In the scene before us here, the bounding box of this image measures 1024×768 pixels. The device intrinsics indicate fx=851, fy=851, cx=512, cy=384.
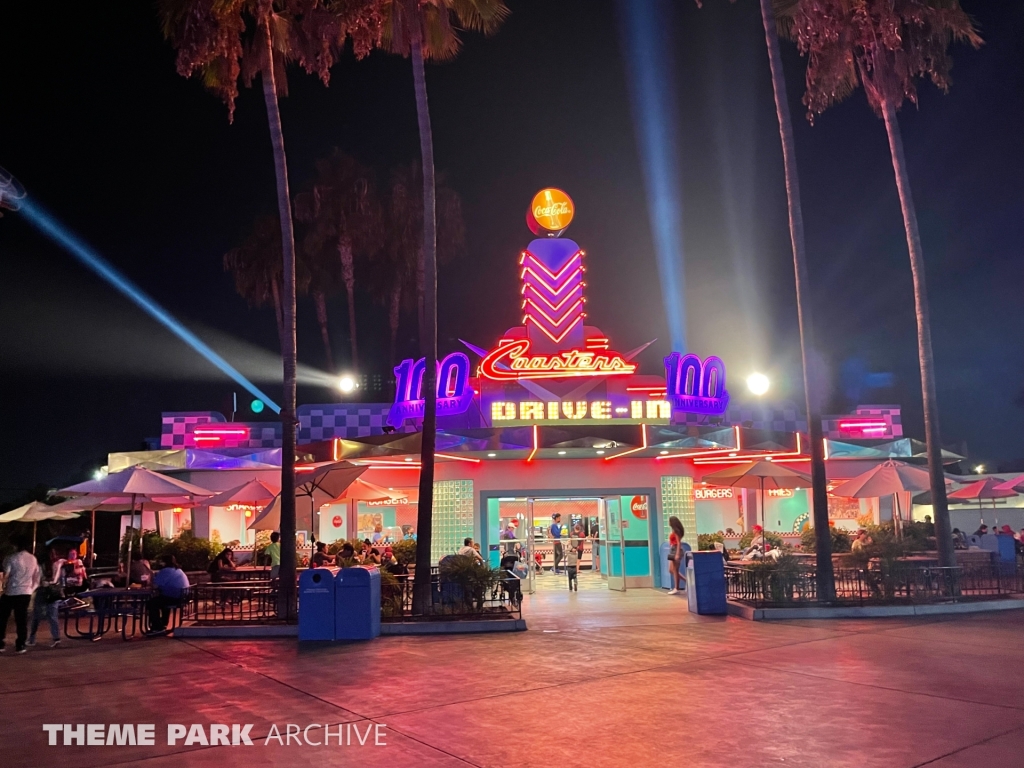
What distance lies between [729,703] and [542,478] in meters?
15.3

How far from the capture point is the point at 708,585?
15922mm

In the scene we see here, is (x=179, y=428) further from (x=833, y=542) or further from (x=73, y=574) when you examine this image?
(x=833, y=542)

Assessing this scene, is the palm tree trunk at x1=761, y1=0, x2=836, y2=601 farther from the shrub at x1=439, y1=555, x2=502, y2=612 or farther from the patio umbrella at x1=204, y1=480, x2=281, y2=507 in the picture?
the patio umbrella at x1=204, y1=480, x2=281, y2=507

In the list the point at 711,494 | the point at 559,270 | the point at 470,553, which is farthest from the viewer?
the point at 711,494

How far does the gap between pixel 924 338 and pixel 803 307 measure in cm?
322

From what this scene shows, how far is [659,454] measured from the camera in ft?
75.3

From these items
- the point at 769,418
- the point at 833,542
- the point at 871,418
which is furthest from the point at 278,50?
the point at 871,418

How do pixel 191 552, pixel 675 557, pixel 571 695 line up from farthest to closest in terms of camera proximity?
pixel 191 552
pixel 675 557
pixel 571 695

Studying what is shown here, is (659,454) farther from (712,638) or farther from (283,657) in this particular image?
(283,657)

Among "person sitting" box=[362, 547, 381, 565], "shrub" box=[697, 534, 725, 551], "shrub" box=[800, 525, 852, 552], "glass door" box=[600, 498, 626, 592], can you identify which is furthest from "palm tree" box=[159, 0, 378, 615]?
"shrub" box=[800, 525, 852, 552]

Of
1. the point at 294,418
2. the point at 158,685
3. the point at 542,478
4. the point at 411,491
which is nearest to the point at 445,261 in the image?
the point at 411,491

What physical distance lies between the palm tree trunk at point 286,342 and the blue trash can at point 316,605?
6.24 feet

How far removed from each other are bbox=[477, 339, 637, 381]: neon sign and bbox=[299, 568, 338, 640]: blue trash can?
10.4 m

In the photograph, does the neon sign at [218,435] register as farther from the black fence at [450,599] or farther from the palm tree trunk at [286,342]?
the black fence at [450,599]
